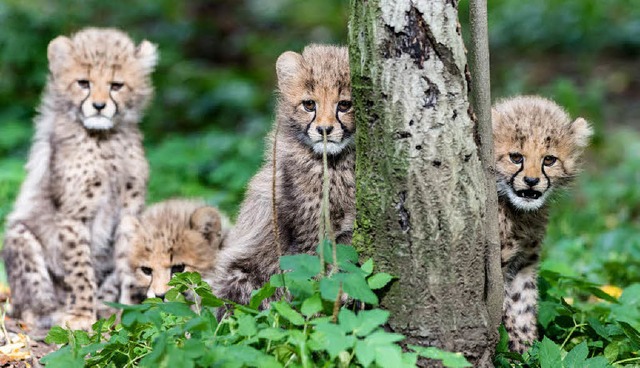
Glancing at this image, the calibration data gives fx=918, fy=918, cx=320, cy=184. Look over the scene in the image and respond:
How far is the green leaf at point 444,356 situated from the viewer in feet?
10.2

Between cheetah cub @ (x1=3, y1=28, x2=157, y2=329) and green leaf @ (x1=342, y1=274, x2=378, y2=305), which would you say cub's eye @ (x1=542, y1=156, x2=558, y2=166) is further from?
cheetah cub @ (x1=3, y1=28, x2=157, y2=329)

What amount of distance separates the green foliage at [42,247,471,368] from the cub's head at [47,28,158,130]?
215 centimetres

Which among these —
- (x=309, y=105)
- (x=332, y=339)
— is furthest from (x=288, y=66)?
(x=332, y=339)

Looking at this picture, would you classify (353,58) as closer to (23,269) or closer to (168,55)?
(23,269)

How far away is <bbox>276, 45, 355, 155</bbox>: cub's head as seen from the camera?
3961mm

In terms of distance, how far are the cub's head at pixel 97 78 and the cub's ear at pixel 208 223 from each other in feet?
2.76

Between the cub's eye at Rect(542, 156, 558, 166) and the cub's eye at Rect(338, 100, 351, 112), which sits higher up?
the cub's eye at Rect(338, 100, 351, 112)

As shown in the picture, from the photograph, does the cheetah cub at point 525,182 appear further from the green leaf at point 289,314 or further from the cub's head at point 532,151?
the green leaf at point 289,314

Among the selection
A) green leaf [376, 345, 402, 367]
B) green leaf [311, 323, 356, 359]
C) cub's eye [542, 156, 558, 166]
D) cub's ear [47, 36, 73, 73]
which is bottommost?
green leaf [376, 345, 402, 367]

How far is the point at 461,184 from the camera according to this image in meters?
3.34

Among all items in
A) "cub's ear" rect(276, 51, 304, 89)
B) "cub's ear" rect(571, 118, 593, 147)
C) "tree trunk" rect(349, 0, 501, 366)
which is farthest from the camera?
"cub's ear" rect(571, 118, 593, 147)

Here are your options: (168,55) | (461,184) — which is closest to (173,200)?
(461,184)

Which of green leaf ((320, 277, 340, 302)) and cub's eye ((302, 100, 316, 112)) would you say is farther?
cub's eye ((302, 100, 316, 112))

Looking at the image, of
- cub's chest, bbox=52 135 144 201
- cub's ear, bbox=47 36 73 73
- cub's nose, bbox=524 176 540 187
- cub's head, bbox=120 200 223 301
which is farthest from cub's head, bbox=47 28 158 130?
cub's nose, bbox=524 176 540 187
